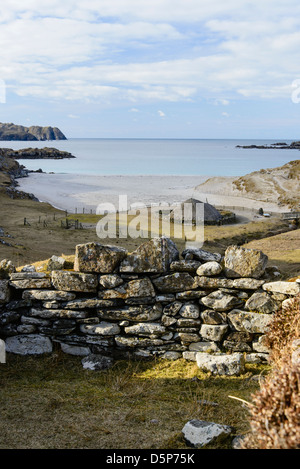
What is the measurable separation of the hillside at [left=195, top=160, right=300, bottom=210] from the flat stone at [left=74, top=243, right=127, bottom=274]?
167 ft

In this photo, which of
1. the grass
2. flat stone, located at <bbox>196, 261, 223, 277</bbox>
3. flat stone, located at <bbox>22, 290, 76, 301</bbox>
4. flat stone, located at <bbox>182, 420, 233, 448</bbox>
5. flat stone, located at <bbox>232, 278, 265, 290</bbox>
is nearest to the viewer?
flat stone, located at <bbox>182, 420, 233, 448</bbox>

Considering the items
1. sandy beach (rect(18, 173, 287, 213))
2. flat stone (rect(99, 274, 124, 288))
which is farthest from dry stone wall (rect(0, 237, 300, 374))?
sandy beach (rect(18, 173, 287, 213))

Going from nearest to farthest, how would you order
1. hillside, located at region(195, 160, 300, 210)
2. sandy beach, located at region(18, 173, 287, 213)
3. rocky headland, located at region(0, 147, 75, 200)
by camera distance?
rocky headland, located at region(0, 147, 75, 200) < sandy beach, located at region(18, 173, 287, 213) < hillside, located at region(195, 160, 300, 210)

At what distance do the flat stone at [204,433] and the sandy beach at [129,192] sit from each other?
1808 inches

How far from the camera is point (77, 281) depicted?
7105 mm

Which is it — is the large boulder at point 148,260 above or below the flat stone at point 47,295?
above

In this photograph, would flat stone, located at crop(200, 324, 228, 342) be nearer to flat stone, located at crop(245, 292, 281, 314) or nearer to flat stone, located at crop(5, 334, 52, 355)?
flat stone, located at crop(245, 292, 281, 314)

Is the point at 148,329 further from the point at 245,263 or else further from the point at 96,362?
the point at 245,263

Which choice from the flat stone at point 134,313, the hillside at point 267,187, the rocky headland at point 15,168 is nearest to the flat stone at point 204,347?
the flat stone at point 134,313

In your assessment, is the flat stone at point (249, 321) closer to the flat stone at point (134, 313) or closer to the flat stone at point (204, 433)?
the flat stone at point (134, 313)

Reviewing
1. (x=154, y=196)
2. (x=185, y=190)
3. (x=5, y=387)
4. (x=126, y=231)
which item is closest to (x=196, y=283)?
(x=5, y=387)

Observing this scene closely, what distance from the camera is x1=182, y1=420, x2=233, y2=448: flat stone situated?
432 centimetres

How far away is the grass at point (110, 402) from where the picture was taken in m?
4.71
